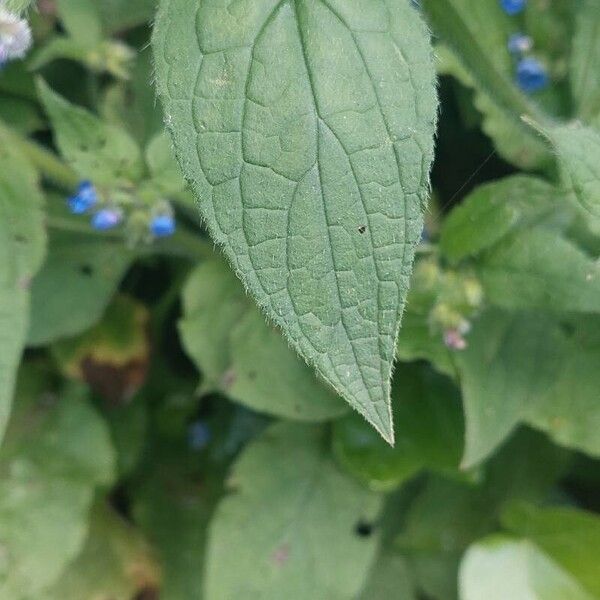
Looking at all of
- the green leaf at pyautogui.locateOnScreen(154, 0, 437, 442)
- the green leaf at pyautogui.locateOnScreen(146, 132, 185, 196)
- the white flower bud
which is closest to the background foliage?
the green leaf at pyautogui.locateOnScreen(146, 132, 185, 196)

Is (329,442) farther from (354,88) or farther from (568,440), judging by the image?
(354,88)

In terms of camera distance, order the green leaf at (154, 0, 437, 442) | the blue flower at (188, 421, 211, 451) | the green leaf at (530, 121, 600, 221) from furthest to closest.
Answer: the blue flower at (188, 421, 211, 451)
the green leaf at (530, 121, 600, 221)
the green leaf at (154, 0, 437, 442)

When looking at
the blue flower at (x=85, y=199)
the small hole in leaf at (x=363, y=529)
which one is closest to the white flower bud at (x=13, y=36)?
the blue flower at (x=85, y=199)

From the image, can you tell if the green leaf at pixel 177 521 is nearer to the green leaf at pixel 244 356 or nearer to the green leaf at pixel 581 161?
the green leaf at pixel 244 356

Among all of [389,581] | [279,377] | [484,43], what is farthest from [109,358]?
[484,43]

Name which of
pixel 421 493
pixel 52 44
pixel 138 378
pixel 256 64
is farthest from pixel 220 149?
pixel 421 493

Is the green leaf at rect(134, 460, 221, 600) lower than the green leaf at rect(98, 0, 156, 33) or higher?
lower

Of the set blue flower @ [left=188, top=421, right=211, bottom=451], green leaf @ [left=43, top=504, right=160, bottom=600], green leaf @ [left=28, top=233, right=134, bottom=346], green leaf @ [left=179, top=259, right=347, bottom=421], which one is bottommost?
green leaf @ [left=43, top=504, right=160, bottom=600]

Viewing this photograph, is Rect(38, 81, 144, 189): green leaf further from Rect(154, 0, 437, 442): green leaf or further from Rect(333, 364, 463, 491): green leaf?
Rect(333, 364, 463, 491): green leaf
